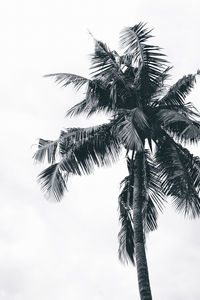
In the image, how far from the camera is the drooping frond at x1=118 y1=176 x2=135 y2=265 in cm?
1580

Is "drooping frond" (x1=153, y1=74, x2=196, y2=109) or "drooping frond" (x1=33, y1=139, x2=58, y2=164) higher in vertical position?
"drooping frond" (x1=153, y1=74, x2=196, y2=109)

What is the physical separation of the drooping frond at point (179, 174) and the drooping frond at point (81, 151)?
1480mm

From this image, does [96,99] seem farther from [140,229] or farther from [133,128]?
[140,229]

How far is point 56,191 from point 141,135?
291cm

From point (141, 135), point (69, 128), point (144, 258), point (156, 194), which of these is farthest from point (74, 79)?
point (144, 258)

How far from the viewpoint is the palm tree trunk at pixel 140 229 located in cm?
1286

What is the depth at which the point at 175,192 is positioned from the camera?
48.8 ft

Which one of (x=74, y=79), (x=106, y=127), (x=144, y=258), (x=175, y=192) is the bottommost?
(x=144, y=258)

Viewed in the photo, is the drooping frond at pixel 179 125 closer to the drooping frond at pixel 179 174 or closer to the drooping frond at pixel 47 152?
the drooping frond at pixel 179 174

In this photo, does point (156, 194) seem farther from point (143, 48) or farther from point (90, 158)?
point (143, 48)

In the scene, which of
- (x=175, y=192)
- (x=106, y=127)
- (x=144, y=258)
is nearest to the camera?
(x=144, y=258)

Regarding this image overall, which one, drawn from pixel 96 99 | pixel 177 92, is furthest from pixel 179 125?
pixel 96 99

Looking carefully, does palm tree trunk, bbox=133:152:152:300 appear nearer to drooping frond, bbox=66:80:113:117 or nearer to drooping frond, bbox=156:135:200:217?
drooping frond, bbox=156:135:200:217

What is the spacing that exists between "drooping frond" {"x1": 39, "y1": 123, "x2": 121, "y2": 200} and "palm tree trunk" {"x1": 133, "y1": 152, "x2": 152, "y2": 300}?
114 centimetres
